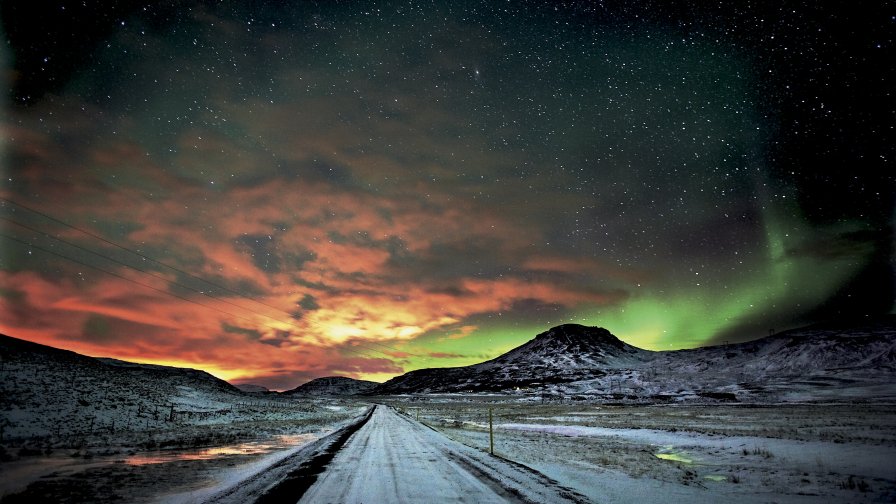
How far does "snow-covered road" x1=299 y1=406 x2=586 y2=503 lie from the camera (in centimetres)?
847

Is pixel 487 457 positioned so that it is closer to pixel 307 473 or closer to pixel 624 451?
pixel 307 473

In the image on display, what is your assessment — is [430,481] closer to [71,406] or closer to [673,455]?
[673,455]

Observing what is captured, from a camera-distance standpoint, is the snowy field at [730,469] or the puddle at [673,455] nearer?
the snowy field at [730,469]

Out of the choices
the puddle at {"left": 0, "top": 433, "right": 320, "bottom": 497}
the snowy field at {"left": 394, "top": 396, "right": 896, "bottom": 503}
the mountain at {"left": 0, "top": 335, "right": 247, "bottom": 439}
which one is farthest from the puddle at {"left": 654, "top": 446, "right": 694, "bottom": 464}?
the mountain at {"left": 0, "top": 335, "right": 247, "bottom": 439}

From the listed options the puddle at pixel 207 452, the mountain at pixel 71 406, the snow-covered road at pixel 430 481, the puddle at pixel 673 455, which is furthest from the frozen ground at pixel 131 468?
the puddle at pixel 673 455

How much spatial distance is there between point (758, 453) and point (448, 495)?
1513 centimetres

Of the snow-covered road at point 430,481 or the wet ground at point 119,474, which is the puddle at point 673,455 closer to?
the snow-covered road at point 430,481

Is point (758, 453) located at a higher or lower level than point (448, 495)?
lower

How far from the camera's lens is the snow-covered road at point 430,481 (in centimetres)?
847

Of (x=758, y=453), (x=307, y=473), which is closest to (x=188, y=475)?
(x=307, y=473)

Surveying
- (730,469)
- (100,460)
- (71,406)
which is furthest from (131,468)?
(71,406)

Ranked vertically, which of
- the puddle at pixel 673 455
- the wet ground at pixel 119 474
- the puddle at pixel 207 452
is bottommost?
the puddle at pixel 673 455

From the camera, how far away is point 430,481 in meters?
10.1

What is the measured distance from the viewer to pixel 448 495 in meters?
8.63
